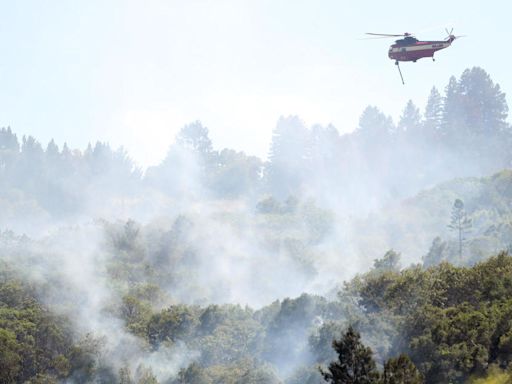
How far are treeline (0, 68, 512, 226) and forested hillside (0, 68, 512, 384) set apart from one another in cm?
38

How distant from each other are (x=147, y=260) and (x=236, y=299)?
14.2 meters

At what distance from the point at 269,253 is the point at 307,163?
174ft

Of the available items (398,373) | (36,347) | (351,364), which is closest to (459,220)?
(36,347)

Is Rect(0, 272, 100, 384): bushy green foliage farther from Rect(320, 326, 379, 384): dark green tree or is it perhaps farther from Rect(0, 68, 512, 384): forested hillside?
Rect(320, 326, 379, 384): dark green tree

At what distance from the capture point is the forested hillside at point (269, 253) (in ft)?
238

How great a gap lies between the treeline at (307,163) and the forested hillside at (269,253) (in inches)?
14.9

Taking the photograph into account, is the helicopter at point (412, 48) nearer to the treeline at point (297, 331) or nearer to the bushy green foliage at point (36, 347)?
the treeline at point (297, 331)

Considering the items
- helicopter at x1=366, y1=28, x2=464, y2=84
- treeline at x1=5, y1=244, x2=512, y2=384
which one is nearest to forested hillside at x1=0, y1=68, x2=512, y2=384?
treeline at x1=5, y1=244, x2=512, y2=384

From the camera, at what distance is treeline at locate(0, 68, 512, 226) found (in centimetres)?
16288

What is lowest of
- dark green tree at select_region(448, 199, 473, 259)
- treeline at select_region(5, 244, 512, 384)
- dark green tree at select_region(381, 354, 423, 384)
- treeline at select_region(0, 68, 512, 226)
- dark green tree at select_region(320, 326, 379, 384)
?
dark green tree at select_region(381, 354, 423, 384)

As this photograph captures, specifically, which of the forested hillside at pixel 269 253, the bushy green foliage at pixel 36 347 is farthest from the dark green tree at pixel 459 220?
the bushy green foliage at pixel 36 347

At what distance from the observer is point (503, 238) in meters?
108

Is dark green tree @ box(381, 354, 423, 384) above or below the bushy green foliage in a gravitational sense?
below

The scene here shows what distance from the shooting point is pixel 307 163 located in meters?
180
